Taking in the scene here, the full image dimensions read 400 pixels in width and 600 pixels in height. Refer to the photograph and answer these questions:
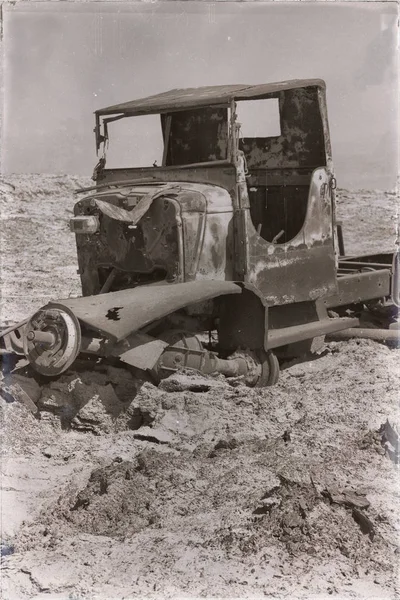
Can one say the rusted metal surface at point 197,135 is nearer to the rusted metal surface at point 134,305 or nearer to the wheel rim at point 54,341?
the rusted metal surface at point 134,305

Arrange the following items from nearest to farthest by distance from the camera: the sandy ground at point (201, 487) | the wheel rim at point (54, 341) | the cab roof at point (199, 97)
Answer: the sandy ground at point (201, 487) → the wheel rim at point (54, 341) → the cab roof at point (199, 97)

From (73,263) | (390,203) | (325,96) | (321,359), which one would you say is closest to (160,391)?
(321,359)

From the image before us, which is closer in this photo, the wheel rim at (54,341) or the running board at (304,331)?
the wheel rim at (54,341)

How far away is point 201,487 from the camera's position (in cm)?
388

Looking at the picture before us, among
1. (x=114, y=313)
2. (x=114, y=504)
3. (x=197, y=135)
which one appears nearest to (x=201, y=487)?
(x=114, y=504)

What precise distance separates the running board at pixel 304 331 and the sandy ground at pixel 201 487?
1.01ft

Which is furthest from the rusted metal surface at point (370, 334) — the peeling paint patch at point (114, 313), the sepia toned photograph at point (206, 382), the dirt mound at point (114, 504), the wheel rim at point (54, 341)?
the dirt mound at point (114, 504)

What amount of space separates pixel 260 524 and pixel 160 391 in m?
Answer: 1.68

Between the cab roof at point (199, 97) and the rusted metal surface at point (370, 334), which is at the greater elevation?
the cab roof at point (199, 97)

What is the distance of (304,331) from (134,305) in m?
1.89

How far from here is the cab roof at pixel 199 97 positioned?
548cm

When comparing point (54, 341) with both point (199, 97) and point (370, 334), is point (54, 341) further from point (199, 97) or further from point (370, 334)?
point (370, 334)

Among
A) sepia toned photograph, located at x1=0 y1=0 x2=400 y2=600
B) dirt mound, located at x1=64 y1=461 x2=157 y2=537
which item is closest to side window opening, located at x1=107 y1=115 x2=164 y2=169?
sepia toned photograph, located at x1=0 y1=0 x2=400 y2=600

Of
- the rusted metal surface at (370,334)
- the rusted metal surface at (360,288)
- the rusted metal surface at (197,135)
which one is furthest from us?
the rusted metal surface at (370,334)
